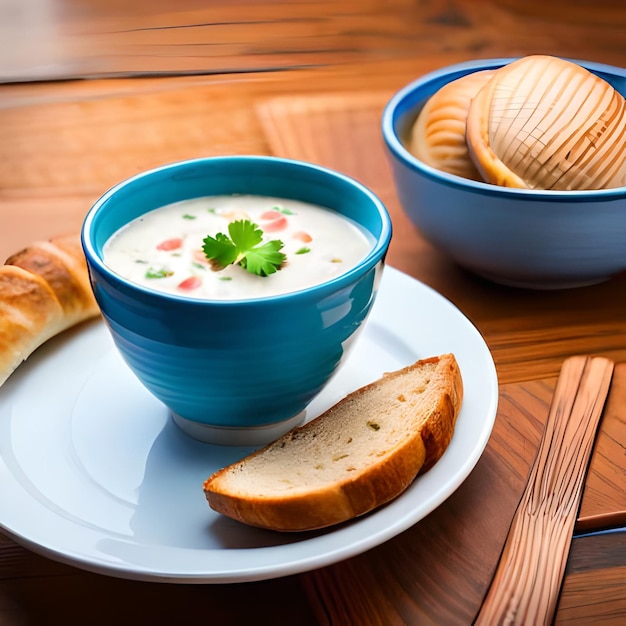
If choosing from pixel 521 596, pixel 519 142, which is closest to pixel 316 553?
pixel 521 596

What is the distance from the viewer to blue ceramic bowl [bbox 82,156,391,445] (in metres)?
1.03

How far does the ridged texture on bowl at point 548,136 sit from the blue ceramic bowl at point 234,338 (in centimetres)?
36

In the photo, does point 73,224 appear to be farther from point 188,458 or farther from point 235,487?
point 235,487

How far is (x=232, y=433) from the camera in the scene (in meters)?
1.17

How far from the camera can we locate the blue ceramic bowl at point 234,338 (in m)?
1.03

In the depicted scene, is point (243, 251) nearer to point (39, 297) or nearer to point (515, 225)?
point (39, 297)

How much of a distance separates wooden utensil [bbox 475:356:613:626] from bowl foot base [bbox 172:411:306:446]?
340 mm

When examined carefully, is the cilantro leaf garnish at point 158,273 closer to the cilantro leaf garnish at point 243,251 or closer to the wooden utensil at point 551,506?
the cilantro leaf garnish at point 243,251

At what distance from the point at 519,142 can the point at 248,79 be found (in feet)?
3.51

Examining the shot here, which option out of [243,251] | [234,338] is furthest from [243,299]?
[243,251]

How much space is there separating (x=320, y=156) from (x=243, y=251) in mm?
860

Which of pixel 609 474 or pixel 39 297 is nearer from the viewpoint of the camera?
pixel 609 474

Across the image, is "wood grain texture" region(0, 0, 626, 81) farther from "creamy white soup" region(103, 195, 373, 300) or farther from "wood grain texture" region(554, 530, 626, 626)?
"wood grain texture" region(554, 530, 626, 626)

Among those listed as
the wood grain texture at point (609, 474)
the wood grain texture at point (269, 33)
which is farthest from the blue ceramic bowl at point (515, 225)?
the wood grain texture at point (269, 33)
